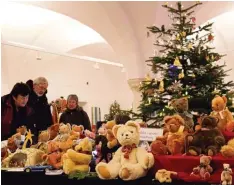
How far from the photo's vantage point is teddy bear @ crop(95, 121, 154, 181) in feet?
7.61

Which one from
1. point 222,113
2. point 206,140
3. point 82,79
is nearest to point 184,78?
point 222,113

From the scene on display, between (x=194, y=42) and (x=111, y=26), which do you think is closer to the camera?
(x=194, y=42)

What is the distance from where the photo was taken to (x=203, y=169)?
7.25 feet

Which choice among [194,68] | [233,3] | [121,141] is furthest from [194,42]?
[233,3]

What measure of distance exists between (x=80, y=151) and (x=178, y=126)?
2.27 feet

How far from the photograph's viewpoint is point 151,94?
445 cm

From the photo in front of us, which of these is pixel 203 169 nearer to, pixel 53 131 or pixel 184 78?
pixel 53 131

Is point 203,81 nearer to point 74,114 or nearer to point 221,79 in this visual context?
point 221,79

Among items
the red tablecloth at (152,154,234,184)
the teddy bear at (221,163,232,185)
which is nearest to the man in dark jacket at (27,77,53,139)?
the red tablecloth at (152,154,234,184)

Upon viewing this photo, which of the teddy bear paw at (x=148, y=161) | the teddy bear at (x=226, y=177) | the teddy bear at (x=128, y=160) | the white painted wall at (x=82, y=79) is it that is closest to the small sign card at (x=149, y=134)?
the teddy bear at (x=128, y=160)

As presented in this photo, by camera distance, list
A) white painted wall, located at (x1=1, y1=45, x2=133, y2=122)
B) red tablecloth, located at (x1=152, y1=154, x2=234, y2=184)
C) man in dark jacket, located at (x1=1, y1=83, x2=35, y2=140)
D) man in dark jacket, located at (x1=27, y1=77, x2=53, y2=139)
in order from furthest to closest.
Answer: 1. white painted wall, located at (x1=1, y1=45, x2=133, y2=122)
2. man in dark jacket, located at (x1=27, y1=77, x2=53, y2=139)
3. man in dark jacket, located at (x1=1, y1=83, x2=35, y2=140)
4. red tablecloth, located at (x1=152, y1=154, x2=234, y2=184)

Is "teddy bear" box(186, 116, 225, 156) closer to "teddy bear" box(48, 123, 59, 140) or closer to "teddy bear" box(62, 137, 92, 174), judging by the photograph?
"teddy bear" box(62, 137, 92, 174)

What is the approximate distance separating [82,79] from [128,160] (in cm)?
1053

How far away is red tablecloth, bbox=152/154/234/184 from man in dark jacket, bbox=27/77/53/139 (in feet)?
5.12
